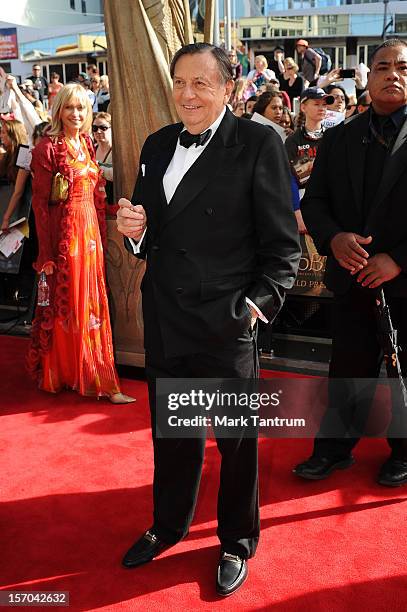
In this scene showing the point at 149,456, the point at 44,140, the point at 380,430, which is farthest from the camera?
the point at 44,140

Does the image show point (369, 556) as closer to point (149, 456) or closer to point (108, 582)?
point (108, 582)

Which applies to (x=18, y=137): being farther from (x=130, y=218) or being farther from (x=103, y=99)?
(x=103, y=99)

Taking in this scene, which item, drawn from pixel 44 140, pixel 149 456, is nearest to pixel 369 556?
pixel 149 456

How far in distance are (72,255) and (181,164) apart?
182cm

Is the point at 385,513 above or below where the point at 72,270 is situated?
below

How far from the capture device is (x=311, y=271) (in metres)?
4.52

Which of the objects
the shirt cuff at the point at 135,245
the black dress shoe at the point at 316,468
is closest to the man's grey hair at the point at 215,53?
the shirt cuff at the point at 135,245

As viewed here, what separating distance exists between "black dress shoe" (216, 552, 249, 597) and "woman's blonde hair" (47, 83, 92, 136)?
2.54m

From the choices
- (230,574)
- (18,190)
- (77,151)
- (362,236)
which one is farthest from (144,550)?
(18,190)

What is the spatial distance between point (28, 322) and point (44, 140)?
207 centimetres

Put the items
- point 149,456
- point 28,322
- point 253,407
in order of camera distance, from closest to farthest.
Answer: point 253,407
point 149,456
point 28,322

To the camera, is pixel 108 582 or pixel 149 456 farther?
pixel 149 456

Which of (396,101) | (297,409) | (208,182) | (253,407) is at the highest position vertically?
(396,101)

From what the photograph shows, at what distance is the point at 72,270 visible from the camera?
3707 millimetres
